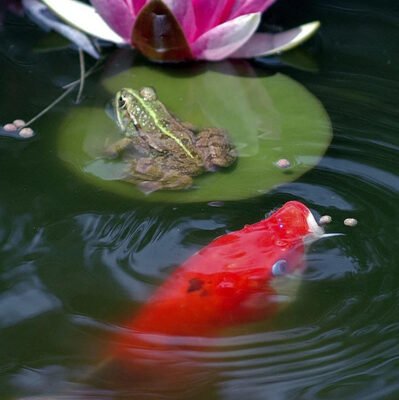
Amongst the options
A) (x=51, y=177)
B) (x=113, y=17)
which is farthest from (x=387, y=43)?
(x=51, y=177)

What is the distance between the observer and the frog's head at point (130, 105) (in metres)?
1.70

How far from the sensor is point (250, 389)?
1170 mm

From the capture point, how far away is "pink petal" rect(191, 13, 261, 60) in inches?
67.2

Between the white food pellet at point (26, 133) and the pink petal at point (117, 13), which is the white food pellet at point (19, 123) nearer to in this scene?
the white food pellet at point (26, 133)

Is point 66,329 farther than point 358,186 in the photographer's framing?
No

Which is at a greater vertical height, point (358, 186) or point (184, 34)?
point (184, 34)

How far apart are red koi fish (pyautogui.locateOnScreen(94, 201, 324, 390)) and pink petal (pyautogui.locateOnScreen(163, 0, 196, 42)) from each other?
1.78 ft

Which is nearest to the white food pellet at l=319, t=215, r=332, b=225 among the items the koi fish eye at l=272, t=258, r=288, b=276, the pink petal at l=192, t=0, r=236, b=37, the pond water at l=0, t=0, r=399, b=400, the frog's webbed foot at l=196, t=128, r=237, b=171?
the pond water at l=0, t=0, r=399, b=400

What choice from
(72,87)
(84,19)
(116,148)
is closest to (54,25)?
(84,19)

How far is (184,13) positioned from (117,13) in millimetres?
156

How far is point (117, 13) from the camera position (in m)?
1.75

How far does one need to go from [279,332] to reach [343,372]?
127 mm

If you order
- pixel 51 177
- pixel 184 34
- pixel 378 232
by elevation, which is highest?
pixel 184 34

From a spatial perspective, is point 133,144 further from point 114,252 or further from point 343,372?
point 343,372
